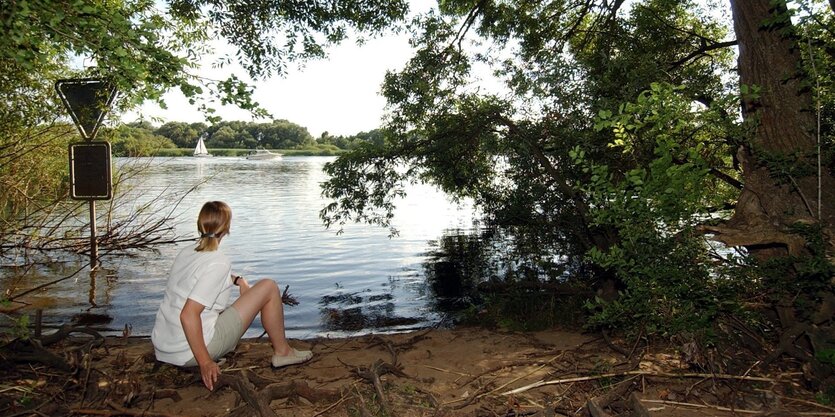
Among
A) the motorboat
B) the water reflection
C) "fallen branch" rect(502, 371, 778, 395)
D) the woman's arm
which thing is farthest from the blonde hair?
the motorboat

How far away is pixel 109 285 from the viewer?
30.2 feet

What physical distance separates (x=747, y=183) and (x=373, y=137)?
17.6 ft

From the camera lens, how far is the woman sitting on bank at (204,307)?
3314 millimetres

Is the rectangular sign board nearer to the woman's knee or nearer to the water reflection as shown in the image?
the water reflection

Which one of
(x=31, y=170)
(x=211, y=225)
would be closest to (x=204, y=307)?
(x=211, y=225)

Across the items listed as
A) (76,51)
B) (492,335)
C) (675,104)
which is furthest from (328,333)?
(675,104)

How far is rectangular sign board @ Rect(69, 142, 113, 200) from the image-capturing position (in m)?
8.34

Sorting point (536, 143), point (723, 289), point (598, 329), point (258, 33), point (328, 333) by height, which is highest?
point (258, 33)

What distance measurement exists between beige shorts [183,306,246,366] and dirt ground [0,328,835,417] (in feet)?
0.68

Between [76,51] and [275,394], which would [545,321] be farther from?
[76,51]

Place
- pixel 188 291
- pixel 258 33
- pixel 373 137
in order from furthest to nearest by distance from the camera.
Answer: pixel 258 33
pixel 373 137
pixel 188 291

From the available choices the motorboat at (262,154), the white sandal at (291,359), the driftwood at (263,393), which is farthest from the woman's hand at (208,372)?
the motorboat at (262,154)

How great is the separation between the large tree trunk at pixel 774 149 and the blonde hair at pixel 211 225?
13.1ft

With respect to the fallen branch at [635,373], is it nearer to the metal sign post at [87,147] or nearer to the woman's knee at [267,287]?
the woman's knee at [267,287]
